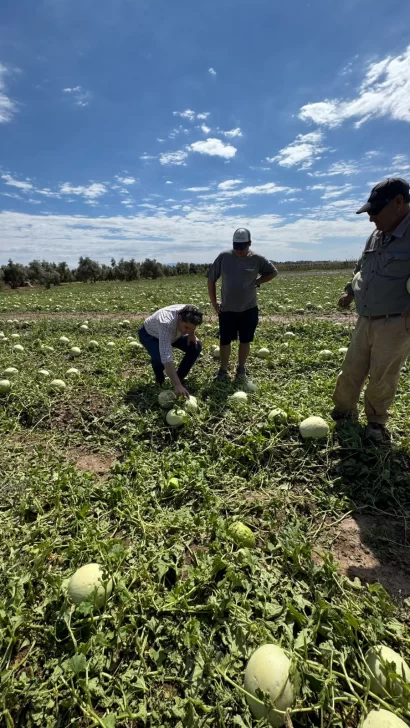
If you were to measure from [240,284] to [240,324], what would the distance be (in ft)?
2.22

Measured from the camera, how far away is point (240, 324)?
5.80 m

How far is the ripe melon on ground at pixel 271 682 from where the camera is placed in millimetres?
1748

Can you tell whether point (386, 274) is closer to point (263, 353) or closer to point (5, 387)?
point (263, 353)

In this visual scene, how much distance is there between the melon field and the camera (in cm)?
187

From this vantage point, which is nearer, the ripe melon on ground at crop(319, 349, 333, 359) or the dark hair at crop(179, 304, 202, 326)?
the dark hair at crop(179, 304, 202, 326)

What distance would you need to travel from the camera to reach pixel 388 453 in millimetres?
3613

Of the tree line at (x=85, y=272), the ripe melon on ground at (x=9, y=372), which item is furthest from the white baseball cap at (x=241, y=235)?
the tree line at (x=85, y=272)

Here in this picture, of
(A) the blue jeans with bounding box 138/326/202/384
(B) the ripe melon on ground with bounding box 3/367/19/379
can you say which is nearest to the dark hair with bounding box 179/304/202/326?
(A) the blue jeans with bounding box 138/326/202/384

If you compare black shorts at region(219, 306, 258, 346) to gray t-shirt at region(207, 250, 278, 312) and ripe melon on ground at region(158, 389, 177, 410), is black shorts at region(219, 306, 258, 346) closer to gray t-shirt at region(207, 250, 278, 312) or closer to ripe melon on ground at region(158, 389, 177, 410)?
gray t-shirt at region(207, 250, 278, 312)

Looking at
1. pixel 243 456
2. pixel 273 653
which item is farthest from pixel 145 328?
pixel 273 653

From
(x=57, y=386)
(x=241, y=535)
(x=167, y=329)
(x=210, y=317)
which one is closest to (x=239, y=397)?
(x=167, y=329)

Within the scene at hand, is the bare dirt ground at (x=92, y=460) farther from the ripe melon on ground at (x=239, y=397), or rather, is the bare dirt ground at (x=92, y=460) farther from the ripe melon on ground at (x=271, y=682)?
the ripe melon on ground at (x=271, y=682)

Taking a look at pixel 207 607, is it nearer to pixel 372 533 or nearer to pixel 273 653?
pixel 273 653

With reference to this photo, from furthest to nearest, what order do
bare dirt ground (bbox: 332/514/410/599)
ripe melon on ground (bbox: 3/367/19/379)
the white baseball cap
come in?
ripe melon on ground (bbox: 3/367/19/379), the white baseball cap, bare dirt ground (bbox: 332/514/410/599)
